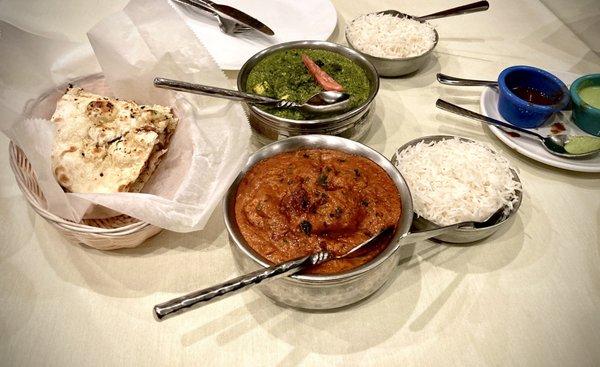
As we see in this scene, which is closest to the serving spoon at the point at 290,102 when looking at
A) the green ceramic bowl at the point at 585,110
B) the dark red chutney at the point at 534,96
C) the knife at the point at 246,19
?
the knife at the point at 246,19

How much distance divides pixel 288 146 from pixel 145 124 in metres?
0.64

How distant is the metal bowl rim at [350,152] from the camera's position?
1354 millimetres

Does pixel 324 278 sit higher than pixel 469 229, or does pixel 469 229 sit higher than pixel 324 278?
pixel 324 278

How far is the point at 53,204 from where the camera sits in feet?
5.11

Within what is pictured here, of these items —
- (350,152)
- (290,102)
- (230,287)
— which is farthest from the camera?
(290,102)

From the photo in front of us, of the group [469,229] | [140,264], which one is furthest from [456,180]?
[140,264]

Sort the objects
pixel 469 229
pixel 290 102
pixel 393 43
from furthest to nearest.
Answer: pixel 393 43
pixel 290 102
pixel 469 229

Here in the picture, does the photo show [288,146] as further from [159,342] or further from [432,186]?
[159,342]

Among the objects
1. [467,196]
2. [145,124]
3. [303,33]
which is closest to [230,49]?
[303,33]

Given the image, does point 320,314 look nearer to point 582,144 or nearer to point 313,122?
point 313,122

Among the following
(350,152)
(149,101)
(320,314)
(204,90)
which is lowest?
(320,314)

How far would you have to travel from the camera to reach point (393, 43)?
8.46 feet

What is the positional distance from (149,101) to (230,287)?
1.25m

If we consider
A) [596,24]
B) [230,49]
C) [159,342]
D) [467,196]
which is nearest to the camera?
[159,342]
